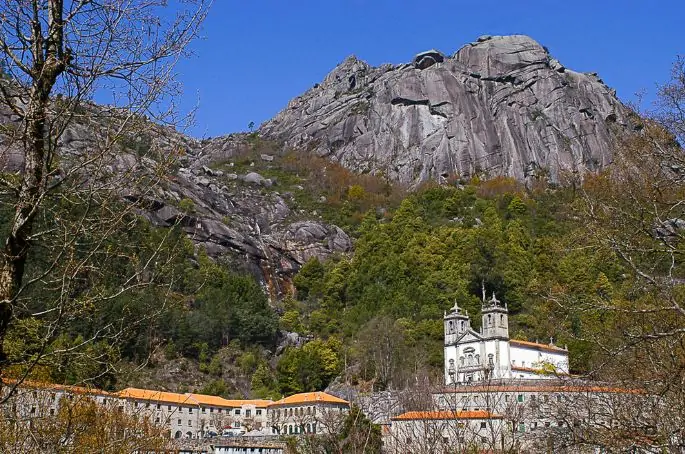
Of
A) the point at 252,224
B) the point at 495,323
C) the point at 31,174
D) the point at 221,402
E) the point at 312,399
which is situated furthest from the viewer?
the point at 252,224

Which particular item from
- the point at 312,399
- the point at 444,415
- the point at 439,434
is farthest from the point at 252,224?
the point at 439,434

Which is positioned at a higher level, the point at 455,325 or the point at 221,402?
the point at 455,325

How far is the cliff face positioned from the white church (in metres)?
62.3

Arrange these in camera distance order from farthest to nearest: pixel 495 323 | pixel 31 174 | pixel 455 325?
1. pixel 455 325
2. pixel 495 323
3. pixel 31 174

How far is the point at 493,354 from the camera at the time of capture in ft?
168

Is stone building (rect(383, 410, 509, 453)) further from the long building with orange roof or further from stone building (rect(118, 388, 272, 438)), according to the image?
stone building (rect(118, 388, 272, 438))

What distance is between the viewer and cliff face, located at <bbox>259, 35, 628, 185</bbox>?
11512 centimetres

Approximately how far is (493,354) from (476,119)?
7437cm

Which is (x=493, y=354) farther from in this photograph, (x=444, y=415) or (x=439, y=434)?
(x=439, y=434)

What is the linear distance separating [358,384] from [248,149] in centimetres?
8209

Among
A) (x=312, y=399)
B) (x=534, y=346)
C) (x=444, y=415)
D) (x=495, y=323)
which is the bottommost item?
(x=444, y=415)

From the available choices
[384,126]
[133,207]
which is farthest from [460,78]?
[133,207]

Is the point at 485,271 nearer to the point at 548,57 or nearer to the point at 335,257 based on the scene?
the point at 335,257

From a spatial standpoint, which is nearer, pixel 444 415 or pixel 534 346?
pixel 444 415
